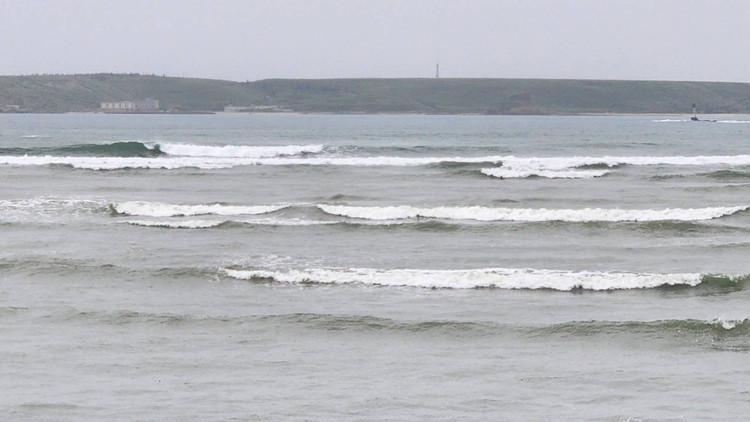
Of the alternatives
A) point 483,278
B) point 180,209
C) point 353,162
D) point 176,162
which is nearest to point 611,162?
point 353,162

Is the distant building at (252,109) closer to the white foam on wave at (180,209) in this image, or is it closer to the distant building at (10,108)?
the distant building at (10,108)

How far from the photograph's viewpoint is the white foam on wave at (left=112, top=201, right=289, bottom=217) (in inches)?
983

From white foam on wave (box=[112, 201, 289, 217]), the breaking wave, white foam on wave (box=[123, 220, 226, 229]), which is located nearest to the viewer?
white foam on wave (box=[123, 220, 226, 229])

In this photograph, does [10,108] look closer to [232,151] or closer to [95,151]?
[232,151]

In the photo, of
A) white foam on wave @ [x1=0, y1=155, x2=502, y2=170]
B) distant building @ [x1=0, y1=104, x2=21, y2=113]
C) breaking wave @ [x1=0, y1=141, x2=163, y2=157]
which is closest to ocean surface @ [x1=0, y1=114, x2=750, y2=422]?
white foam on wave @ [x1=0, y1=155, x2=502, y2=170]

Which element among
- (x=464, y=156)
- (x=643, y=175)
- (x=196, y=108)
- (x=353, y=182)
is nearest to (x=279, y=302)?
(x=353, y=182)

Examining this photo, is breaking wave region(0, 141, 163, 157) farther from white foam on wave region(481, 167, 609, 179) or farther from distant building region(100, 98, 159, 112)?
distant building region(100, 98, 159, 112)

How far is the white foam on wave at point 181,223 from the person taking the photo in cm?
2238

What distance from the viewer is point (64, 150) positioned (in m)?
50.5

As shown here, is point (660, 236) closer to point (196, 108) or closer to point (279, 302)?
point (279, 302)

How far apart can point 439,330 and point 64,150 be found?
41.0 m

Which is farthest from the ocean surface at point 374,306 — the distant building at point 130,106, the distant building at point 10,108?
the distant building at point 130,106

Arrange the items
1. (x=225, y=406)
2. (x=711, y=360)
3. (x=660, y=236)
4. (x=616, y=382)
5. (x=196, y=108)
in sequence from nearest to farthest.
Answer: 1. (x=225, y=406)
2. (x=616, y=382)
3. (x=711, y=360)
4. (x=660, y=236)
5. (x=196, y=108)

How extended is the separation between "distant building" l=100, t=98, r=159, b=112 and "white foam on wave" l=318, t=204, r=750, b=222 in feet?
545
